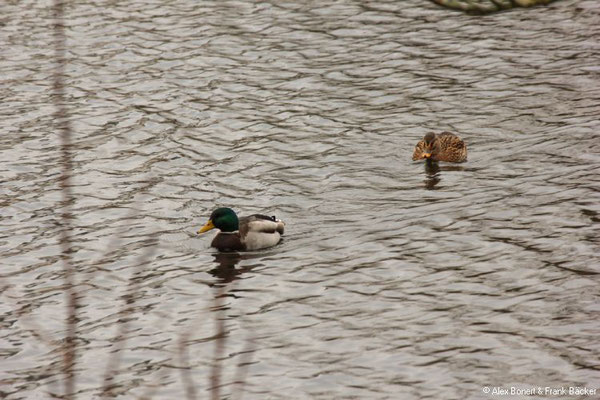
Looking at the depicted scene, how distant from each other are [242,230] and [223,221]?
0.46 m

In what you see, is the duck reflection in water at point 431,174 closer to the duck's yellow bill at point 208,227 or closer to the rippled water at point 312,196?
the rippled water at point 312,196

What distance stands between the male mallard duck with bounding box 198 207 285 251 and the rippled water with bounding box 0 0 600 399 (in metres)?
0.21

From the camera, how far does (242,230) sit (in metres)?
17.4

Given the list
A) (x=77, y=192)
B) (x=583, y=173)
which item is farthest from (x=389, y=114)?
(x=77, y=192)

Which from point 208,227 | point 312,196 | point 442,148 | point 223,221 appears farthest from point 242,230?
point 442,148

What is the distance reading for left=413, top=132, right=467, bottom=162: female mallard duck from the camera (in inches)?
790

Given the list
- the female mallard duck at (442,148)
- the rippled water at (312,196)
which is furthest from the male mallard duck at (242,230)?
the female mallard duck at (442,148)

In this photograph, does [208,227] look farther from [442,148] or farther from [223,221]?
[442,148]

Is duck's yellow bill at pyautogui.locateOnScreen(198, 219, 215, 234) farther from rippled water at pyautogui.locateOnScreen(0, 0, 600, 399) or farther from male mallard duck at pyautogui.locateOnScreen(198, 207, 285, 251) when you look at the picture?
rippled water at pyautogui.locateOnScreen(0, 0, 600, 399)

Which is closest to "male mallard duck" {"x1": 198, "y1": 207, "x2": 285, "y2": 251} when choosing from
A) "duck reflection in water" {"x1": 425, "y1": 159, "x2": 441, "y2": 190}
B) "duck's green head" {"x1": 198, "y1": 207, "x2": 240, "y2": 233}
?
"duck's green head" {"x1": 198, "y1": 207, "x2": 240, "y2": 233}

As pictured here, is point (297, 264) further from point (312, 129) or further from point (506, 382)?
point (312, 129)

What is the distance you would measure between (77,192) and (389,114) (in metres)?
7.03

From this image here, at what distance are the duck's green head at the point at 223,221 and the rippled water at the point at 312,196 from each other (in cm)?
44

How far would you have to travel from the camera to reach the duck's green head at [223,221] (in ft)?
57.7
